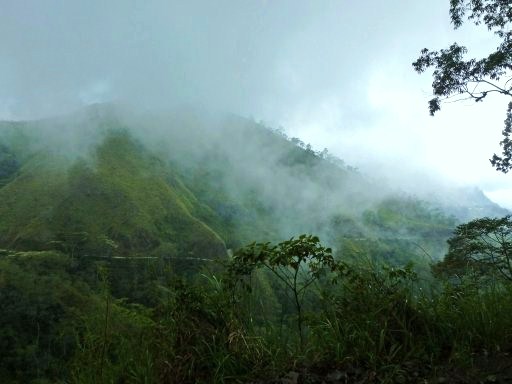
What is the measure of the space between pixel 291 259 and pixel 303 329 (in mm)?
876

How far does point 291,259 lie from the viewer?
15.9ft

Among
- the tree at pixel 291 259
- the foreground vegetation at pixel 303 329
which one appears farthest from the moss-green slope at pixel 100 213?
the tree at pixel 291 259

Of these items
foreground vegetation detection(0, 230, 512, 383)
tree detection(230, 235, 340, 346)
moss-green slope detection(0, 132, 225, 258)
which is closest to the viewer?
foreground vegetation detection(0, 230, 512, 383)

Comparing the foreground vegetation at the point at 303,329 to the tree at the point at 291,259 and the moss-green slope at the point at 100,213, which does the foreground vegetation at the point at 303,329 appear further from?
the moss-green slope at the point at 100,213

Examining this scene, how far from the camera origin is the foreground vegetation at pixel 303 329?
13.1 ft

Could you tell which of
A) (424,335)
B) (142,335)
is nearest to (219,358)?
(142,335)

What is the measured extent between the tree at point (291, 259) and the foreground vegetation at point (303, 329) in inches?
0.6

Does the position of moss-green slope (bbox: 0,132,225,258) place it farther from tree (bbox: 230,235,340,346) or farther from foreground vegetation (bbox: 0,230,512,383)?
tree (bbox: 230,235,340,346)

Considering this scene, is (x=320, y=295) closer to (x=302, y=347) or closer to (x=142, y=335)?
(x=302, y=347)

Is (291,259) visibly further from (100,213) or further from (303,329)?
(100,213)

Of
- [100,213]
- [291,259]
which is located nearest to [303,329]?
[291,259]

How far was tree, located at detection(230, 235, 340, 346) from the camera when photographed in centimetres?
479

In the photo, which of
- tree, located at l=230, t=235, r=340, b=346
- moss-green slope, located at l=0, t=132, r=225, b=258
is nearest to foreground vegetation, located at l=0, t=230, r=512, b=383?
tree, located at l=230, t=235, r=340, b=346

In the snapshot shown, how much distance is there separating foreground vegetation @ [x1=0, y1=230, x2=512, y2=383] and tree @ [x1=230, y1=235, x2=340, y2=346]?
0.02 m
